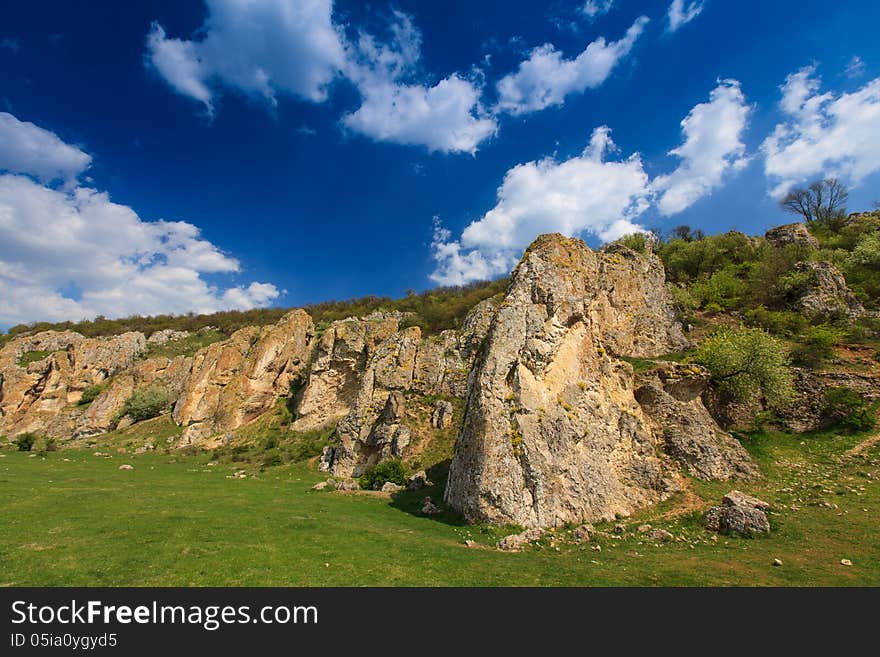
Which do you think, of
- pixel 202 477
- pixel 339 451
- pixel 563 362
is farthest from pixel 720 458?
pixel 202 477

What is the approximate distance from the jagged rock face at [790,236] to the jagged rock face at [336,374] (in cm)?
5557

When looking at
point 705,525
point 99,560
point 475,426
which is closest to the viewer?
point 99,560

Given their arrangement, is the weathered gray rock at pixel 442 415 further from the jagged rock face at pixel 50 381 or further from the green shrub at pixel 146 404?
the jagged rock face at pixel 50 381

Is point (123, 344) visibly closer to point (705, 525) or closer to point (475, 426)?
point (475, 426)

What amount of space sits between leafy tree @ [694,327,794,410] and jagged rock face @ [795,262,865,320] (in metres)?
14.7

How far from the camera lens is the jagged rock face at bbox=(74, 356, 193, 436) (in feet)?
176

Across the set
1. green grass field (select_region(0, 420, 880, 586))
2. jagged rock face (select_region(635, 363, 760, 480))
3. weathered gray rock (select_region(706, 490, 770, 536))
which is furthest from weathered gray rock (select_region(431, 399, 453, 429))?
weathered gray rock (select_region(706, 490, 770, 536))

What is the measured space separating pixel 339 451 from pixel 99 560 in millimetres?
22869

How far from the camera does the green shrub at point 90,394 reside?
59631mm

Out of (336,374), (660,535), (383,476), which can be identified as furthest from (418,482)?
(336,374)

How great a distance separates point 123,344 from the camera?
70562 millimetres

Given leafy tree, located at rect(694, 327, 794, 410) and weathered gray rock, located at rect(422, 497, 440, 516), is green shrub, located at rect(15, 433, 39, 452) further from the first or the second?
leafy tree, located at rect(694, 327, 794, 410)
